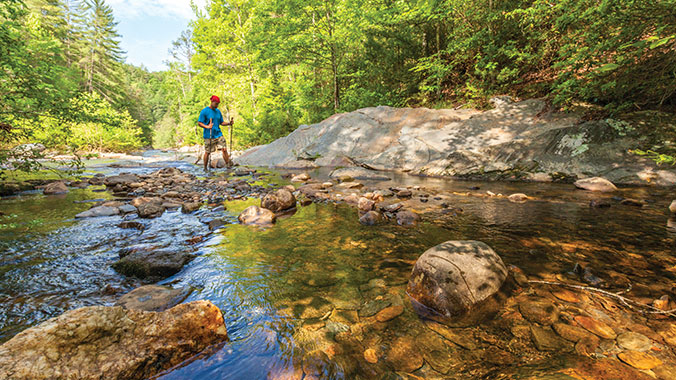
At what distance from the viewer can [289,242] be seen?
12.0ft

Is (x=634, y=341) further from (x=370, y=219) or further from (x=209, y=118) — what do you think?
(x=209, y=118)

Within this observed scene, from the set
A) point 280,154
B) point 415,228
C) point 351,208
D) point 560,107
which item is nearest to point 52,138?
point 351,208

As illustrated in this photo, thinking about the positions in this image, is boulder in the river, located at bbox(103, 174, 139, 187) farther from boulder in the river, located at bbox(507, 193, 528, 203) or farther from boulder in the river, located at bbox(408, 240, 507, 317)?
boulder in the river, located at bbox(507, 193, 528, 203)

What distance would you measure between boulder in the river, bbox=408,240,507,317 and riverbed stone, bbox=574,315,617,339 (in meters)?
0.56

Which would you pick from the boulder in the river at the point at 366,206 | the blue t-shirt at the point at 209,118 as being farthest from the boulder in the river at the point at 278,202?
the blue t-shirt at the point at 209,118

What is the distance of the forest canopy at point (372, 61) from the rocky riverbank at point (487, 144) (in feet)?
2.83

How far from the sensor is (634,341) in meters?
1.72

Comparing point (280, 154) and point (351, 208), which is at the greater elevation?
point (280, 154)

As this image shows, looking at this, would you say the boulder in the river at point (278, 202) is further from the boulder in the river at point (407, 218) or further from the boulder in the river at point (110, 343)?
the boulder in the river at point (110, 343)

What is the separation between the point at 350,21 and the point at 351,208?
12498mm

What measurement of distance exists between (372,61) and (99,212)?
49.2 ft

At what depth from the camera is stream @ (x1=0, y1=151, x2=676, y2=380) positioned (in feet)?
5.57

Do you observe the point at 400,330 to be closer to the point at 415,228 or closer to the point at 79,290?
the point at 415,228

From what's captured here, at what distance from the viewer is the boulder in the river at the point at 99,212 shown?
15.2ft
